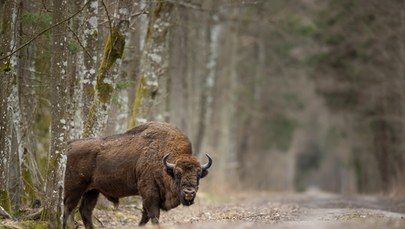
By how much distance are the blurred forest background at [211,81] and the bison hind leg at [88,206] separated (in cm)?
96

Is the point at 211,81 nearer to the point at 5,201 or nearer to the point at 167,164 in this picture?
the point at 167,164

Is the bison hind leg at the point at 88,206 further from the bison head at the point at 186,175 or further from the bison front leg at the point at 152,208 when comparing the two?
the bison head at the point at 186,175

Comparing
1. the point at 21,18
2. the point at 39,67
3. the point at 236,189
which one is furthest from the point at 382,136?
the point at 21,18

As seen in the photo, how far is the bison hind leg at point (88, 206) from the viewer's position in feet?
51.9

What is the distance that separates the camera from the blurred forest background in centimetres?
1562

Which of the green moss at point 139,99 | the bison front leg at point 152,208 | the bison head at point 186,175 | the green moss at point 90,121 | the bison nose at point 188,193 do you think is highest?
the green moss at point 139,99

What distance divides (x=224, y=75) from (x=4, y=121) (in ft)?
84.1

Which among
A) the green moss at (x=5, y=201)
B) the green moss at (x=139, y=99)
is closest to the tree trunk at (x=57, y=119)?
the green moss at (x=5, y=201)

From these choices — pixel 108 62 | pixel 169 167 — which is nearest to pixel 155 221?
pixel 169 167

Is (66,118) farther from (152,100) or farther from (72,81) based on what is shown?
(152,100)

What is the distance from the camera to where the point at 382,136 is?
44531 millimetres

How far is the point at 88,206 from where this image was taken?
1605cm

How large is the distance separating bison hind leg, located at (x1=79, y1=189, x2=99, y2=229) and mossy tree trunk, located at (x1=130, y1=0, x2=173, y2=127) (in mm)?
4686

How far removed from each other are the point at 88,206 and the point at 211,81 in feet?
64.1
